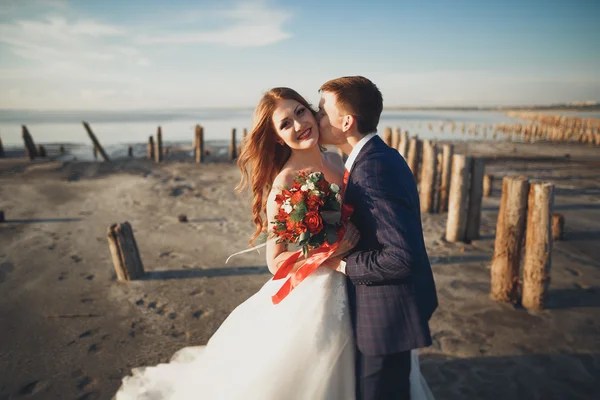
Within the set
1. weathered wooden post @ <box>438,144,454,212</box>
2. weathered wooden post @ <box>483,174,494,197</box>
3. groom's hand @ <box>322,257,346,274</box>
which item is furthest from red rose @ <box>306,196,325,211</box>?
weathered wooden post @ <box>483,174,494,197</box>

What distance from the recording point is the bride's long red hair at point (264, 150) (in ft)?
9.39

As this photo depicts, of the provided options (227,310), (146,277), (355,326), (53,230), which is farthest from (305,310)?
(53,230)

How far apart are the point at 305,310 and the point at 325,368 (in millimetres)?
391

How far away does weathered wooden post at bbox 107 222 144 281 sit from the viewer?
20.7 feet

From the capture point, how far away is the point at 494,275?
5551 millimetres

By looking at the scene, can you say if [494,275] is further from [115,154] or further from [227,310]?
[115,154]

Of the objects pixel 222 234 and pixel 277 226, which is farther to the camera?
pixel 222 234

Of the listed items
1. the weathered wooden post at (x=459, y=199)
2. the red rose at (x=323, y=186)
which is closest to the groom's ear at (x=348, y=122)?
the red rose at (x=323, y=186)

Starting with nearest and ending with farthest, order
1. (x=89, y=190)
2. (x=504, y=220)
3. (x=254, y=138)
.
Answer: (x=254, y=138) → (x=504, y=220) → (x=89, y=190)

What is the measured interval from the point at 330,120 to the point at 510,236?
4.06 m

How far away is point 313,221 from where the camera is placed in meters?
2.15

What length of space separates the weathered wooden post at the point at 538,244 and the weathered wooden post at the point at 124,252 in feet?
20.5

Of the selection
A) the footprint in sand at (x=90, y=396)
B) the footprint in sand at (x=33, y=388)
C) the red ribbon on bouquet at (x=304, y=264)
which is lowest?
the footprint in sand at (x=33, y=388)

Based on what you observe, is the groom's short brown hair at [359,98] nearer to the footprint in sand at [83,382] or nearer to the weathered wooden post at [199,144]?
the footprint in sand at [83,382]
